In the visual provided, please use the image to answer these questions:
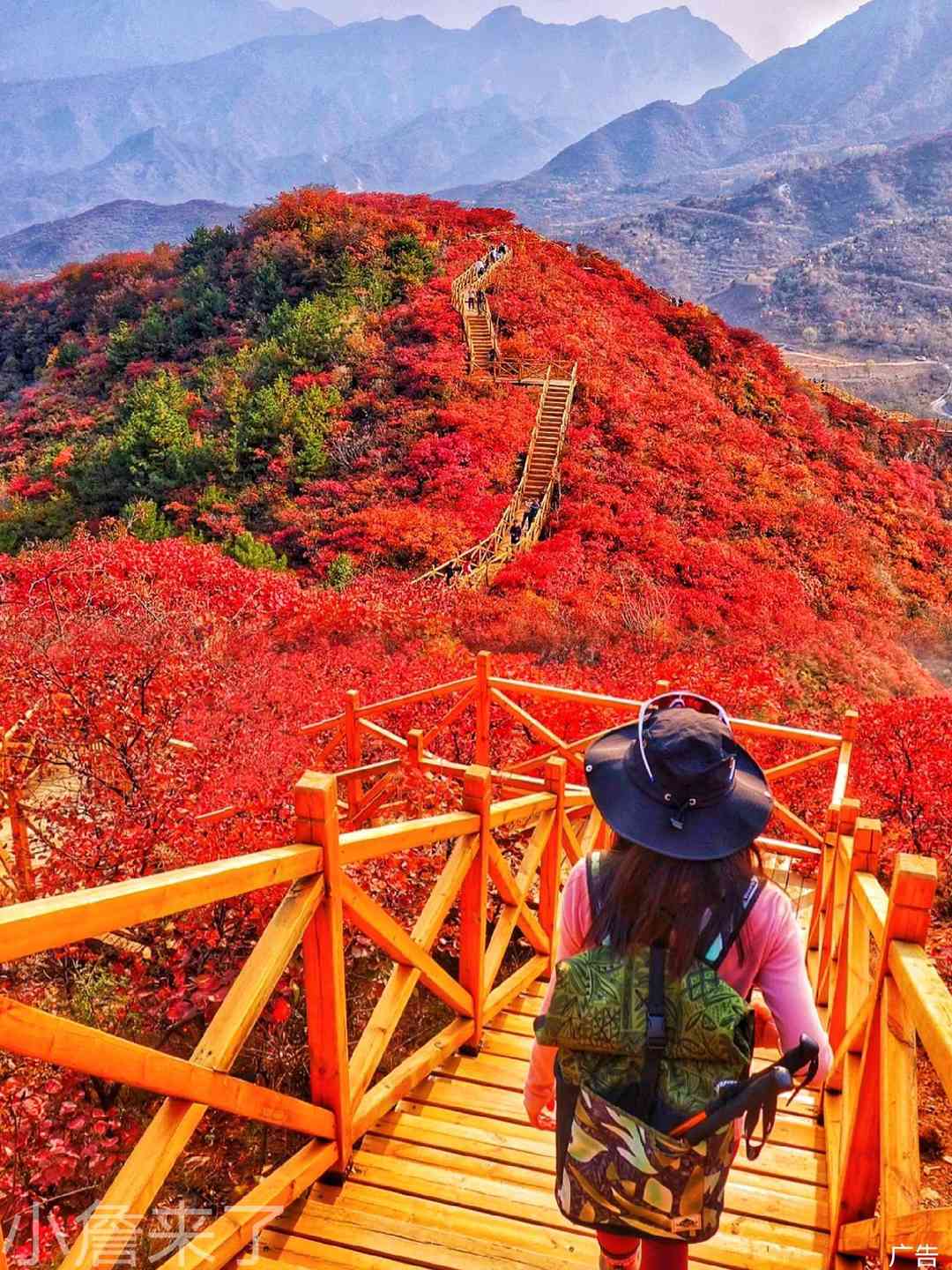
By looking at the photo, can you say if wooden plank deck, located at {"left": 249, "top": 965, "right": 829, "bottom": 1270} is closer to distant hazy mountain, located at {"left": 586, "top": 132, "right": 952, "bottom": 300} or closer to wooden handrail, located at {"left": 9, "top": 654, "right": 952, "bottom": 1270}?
wooden handrail, located at {"left": 9, "top": 654, "right": 952, "bottom": 1270}

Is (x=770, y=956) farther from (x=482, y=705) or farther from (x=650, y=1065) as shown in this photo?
(x=482, y=705)

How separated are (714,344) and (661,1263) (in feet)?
86.3

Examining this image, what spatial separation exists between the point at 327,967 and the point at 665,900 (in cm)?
126

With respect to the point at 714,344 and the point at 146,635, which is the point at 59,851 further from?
the point at 714,344

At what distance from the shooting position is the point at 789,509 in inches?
745

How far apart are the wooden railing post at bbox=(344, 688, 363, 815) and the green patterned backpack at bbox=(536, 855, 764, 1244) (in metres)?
5.37

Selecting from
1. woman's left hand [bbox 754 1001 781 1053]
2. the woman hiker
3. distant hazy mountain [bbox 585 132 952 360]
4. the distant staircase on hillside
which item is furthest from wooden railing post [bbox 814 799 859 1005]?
distant hazy mountain [bbox 585 132 952 360]

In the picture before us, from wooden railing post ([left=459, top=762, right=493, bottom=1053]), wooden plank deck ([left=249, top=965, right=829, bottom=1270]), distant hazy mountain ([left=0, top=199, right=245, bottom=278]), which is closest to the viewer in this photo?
wooden plank deck ([left=249, top=965, right=829, bottom=1270])

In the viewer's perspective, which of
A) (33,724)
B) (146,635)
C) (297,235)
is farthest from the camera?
(297,235)

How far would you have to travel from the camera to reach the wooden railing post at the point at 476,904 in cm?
331

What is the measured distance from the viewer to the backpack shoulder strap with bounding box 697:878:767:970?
1.76 metres

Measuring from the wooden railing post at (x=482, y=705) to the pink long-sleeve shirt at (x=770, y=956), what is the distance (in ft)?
14.6

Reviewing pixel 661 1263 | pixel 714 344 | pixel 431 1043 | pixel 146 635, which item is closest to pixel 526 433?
pixel 714 344

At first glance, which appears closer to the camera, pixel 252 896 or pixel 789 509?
pixel 252 896
